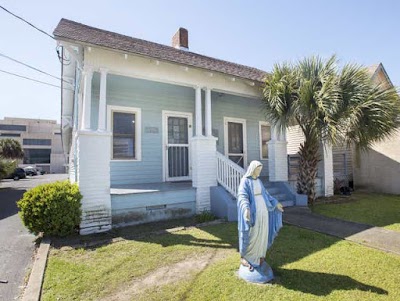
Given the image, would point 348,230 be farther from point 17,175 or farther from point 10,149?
point 10,149

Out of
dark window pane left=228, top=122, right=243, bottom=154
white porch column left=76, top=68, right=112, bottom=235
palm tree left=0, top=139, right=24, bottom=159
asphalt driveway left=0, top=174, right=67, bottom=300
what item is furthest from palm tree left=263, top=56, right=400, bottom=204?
palm tree left=0, top=139, right=24, bottom=159

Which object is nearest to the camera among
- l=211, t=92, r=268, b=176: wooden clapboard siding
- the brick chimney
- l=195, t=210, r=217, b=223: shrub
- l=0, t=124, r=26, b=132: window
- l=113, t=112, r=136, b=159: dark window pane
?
l=195, t=210, r=217, b=223: shrub

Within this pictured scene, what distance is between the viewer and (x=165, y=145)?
887 centimetres

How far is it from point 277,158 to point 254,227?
6.11 m

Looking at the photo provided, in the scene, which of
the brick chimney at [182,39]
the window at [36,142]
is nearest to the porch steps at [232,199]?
the brick chimney at [182,39]

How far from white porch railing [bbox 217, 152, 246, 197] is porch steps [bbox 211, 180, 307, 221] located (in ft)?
0.56

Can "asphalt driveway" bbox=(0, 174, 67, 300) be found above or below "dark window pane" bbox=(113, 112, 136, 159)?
below

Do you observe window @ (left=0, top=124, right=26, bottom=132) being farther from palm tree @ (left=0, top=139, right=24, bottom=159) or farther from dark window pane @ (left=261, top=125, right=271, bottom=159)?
dark window pane @ (left=261, top=125, right=271, bottom=159)

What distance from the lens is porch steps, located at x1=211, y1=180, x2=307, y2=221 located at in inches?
266

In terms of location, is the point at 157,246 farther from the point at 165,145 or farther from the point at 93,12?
the point at 93,12

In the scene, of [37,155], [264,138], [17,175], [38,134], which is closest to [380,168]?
[264,138]

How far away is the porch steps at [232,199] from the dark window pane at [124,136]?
3.16 m

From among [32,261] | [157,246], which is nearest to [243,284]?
[157,246]

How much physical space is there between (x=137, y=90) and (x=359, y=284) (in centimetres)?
777
